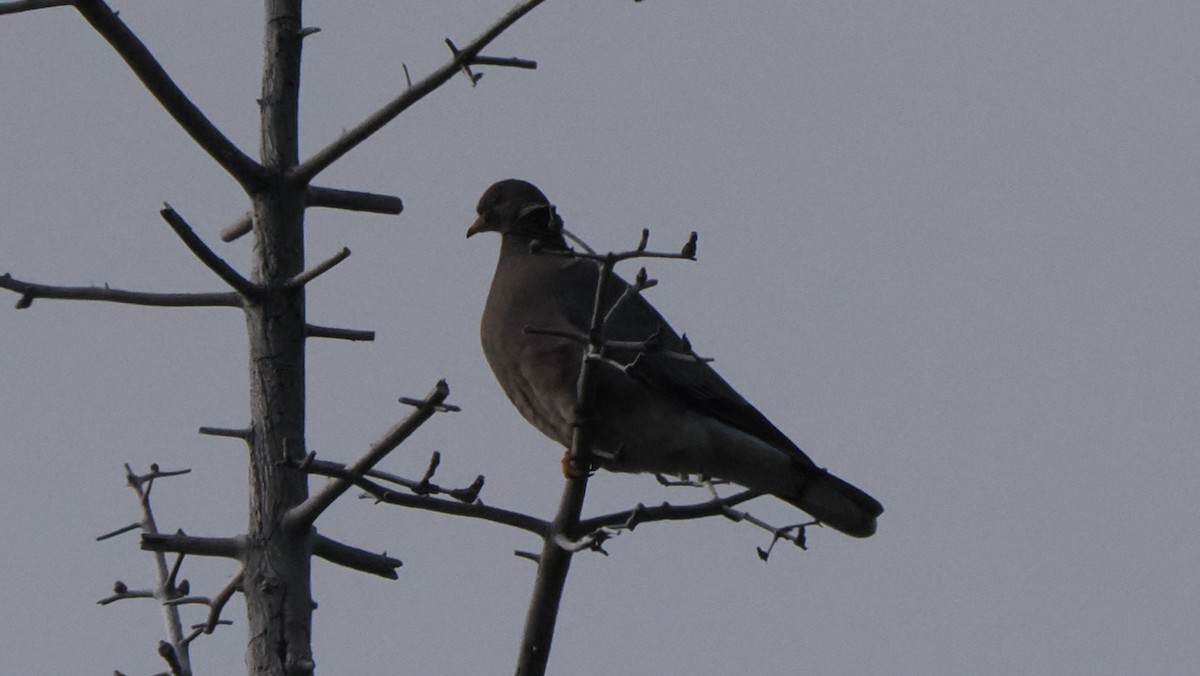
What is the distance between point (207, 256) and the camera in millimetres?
3807

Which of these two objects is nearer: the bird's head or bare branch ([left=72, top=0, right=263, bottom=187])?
bare branch ([left=72, top=0, right=263, bottom=187])

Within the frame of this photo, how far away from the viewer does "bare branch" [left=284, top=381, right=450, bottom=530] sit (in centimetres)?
338

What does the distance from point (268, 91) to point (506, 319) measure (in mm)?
1610

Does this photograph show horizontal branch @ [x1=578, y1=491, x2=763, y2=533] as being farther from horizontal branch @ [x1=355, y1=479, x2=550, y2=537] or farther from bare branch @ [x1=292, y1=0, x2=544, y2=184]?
bare branch @ [x1=292, y1=0, x2=544, y2=184]

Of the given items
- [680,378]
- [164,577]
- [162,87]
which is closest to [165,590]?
[164,577]

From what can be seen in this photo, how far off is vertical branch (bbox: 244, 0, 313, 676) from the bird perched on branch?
4.32ft

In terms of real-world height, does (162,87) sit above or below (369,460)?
above

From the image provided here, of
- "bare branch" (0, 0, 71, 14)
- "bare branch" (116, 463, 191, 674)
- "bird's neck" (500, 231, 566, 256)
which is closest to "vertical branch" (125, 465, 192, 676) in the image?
"bare branch" (116, 463, 191, 674)

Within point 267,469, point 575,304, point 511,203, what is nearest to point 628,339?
point 575,304

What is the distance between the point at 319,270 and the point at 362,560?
33.0 inches

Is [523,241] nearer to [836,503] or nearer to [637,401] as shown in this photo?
[637,401]

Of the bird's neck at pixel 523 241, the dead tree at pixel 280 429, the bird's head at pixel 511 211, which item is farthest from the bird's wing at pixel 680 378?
the dead tree at pixel 280 429

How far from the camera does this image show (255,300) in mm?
4109

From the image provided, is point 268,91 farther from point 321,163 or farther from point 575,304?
point 575,304
